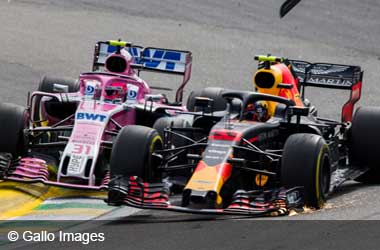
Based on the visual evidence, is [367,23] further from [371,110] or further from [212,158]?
[212,158]

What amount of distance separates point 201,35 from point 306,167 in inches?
556

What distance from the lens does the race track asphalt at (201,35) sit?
24.1 meters

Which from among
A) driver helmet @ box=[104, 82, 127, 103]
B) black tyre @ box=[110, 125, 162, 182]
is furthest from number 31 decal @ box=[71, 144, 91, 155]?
driver helmet @ box=[104, 82, 127, 103]

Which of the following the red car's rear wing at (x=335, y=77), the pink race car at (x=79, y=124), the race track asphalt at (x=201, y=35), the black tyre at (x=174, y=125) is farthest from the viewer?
the race track asphalt at (x=201, y=35)

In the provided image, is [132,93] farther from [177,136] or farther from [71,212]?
[71,212]

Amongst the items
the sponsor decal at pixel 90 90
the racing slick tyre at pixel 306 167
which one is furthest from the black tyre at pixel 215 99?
the racing slick tyre at pixel 306 167

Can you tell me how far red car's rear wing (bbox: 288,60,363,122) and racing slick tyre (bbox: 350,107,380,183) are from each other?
3.15ft

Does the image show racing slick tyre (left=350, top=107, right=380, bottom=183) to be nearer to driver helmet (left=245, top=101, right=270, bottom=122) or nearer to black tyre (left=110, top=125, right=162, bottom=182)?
driver helmet (left=245, top=101, right=270, bottom=122)

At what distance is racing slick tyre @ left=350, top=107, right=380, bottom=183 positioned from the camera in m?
15.6

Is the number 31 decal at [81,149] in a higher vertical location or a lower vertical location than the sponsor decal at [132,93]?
lower

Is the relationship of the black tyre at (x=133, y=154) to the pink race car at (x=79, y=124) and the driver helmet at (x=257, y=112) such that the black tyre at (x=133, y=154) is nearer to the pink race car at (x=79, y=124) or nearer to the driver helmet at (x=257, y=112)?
the pink race car at (x=79, y=124)

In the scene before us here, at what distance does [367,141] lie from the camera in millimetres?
15727

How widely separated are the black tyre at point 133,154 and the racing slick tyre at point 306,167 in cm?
164

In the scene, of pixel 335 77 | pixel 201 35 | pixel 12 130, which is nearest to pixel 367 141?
pixel 335 77
